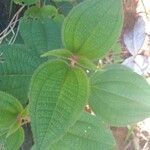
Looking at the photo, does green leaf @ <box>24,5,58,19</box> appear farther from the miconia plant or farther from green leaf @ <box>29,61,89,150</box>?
green leaf @ <box>29,61,89,150</box>

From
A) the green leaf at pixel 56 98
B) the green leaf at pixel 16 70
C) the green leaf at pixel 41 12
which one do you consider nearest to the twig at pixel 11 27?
the green leaf at pixel 41 12

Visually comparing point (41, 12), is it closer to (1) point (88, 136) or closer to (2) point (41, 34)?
(2) point (41, 34)

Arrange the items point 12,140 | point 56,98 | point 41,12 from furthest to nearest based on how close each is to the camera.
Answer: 1. point 41,12
2. point 12,140
3. point 56,98

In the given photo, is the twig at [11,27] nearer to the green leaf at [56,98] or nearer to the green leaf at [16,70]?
the green leaf at [16,70]

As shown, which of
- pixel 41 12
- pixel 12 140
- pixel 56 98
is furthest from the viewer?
pixel 41 12

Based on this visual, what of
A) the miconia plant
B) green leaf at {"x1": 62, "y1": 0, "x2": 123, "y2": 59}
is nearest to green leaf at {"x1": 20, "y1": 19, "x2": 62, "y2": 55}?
the miconia plant

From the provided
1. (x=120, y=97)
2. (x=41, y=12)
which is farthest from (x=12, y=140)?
(x=41, y=12)

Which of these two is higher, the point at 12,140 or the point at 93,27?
the point at 93,27
